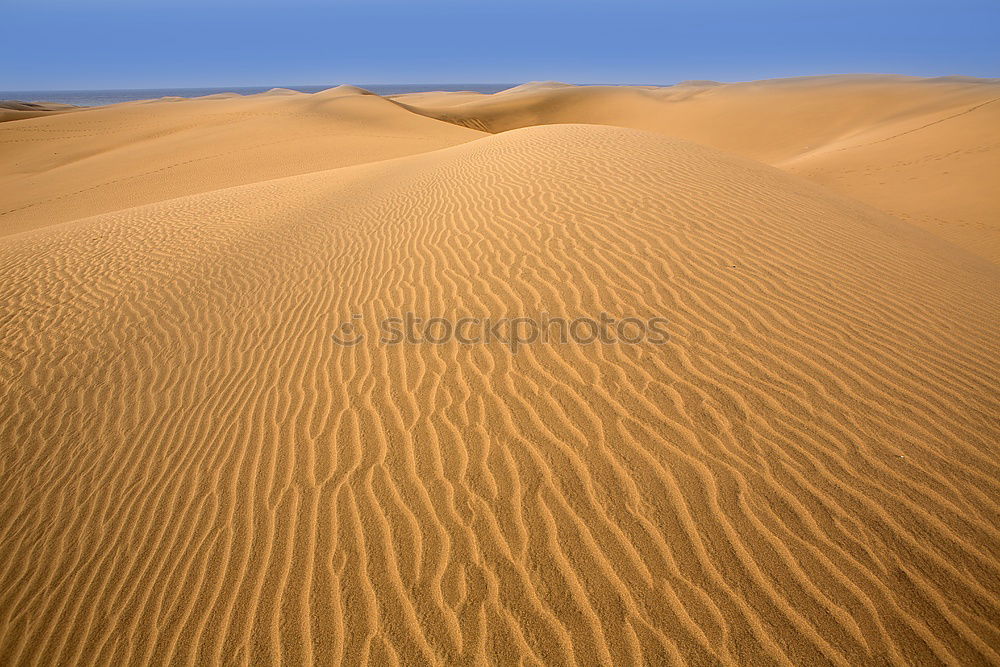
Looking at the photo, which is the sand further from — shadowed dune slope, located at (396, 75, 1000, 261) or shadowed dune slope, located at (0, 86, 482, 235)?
shadowed dune slope, located at (0, 86, 482, 235)

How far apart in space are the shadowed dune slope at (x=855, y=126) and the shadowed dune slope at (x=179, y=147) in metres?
11.7

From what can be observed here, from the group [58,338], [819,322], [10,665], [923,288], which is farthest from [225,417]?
[923,288]

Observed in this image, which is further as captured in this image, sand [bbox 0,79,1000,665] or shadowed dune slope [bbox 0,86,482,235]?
shadowed dune slope [bbox 0,86,482,235]

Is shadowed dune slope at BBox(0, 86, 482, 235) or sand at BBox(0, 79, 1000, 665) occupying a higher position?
sand at BBox(0, 79, 1000, 665)

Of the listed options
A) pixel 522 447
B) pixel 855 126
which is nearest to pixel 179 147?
pixel 522 447

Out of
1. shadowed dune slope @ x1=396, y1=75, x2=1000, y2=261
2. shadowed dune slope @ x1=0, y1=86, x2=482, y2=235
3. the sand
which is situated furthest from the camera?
shadowed dune slope @ x1=0, y1=86, x2=482, y2=235

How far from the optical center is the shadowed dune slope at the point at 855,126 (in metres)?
12.3

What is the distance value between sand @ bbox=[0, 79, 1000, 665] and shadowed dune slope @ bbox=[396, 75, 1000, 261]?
653 centimetres

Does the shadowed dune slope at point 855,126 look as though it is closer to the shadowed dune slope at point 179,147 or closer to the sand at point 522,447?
the sand at point 522,447

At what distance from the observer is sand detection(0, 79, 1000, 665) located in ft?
8.43

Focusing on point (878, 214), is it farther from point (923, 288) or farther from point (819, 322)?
point (819, 322)

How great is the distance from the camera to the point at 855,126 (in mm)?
26891

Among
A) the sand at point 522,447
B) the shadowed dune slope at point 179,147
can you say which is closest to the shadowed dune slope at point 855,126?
the sand at point 522,447

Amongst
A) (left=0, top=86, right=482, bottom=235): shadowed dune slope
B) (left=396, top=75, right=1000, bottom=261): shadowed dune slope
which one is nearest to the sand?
(left=396, top=75, right=1000, bottom=261): shadowed dune slope
